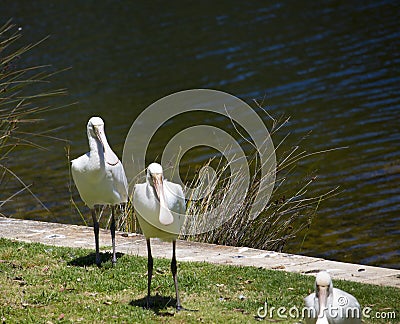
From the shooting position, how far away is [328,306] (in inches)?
211

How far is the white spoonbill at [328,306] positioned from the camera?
5.30 metres

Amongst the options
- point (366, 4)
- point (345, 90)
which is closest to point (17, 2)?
point (366, 4)

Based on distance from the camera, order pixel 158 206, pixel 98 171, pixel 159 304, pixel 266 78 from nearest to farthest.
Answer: pixel 158 206 → pixel 159 304 → pixel 98 171 → pixel 266 78

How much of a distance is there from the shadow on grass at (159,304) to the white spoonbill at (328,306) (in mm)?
1386

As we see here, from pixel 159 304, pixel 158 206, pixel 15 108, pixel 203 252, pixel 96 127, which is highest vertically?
pixel 15 108

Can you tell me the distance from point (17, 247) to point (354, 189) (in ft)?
19.0

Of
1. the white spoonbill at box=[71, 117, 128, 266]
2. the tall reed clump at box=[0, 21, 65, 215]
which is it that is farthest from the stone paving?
the white spoonbill at box=[71, 117, 128, 266]

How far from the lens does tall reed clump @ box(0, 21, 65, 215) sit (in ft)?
31.1

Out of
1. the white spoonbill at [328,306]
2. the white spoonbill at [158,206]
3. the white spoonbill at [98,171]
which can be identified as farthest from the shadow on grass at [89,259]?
the white spoonbill at [328,306]

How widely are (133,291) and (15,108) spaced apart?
3.38m

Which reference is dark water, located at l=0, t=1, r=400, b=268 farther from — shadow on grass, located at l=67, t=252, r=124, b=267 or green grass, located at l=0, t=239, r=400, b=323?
green grass, located at l=0, t=239, r=400, b=323

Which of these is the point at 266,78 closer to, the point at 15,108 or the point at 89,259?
the point at 15,108

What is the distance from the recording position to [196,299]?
6840mm

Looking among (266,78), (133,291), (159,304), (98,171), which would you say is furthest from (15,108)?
(266,78)
